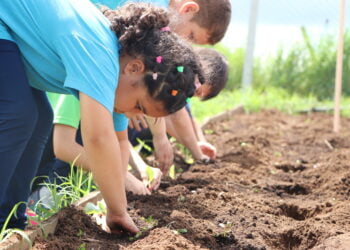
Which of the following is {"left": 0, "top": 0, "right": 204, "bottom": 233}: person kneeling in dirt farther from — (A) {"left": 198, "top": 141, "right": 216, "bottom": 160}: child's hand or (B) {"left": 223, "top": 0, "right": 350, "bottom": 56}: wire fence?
(B) {"left": 223, "top": 0, "right": 350, "bottom": 56}: wire fence

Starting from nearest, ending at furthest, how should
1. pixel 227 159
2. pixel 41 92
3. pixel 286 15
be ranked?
pixel 41 92 → pixel 227 159 → pixel 286 15

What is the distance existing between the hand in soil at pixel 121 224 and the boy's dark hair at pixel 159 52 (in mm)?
501

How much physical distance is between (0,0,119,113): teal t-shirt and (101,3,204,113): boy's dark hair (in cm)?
7

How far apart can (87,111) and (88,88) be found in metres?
0.09

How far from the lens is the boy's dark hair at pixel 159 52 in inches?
98.8

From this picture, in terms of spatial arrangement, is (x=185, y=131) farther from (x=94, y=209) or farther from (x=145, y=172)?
(x=94, y=209)

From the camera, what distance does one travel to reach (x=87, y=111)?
2334mm

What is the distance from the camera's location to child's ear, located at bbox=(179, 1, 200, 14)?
3748 mm

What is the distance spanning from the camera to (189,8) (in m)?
3.78

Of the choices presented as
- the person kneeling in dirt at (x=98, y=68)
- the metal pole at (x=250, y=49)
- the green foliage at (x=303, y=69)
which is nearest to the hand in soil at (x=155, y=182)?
the person kneeling in dirt at (x=98, y=68)

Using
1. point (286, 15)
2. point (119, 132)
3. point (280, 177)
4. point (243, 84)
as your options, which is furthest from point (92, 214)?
point (286, 15)

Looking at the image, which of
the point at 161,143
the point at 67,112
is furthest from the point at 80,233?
the point at 161,143

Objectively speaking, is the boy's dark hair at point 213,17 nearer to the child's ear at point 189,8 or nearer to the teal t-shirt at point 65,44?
the child's ear at point 189,8

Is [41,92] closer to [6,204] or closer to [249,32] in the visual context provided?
[6,204]
